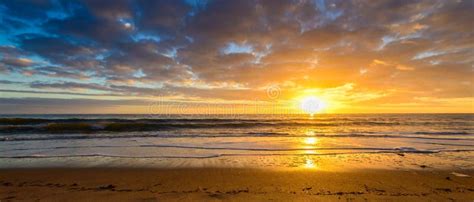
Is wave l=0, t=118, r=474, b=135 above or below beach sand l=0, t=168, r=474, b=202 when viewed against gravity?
above

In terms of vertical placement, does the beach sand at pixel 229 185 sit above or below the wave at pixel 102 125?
below

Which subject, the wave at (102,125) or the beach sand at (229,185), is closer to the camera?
the beach sand at (229,185)

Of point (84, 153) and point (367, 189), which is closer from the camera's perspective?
point (367, 189)

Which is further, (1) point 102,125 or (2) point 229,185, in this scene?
(1) point 102,125

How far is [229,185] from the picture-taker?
598 cm

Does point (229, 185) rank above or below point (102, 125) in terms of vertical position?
below

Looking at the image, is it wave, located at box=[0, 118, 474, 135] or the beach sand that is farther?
wave, located at box=[0, 118, 474, 135]

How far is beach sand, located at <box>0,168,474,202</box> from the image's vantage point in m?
5.14

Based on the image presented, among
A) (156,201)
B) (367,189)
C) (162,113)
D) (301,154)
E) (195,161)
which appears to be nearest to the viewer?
(156,201)

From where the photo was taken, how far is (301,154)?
10.4 m

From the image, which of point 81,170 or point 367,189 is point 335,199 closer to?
point 367,189

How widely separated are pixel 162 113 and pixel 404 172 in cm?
6633

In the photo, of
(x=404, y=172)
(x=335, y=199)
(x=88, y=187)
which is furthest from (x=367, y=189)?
(x=88, y=187)

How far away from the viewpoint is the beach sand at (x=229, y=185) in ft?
16.9
